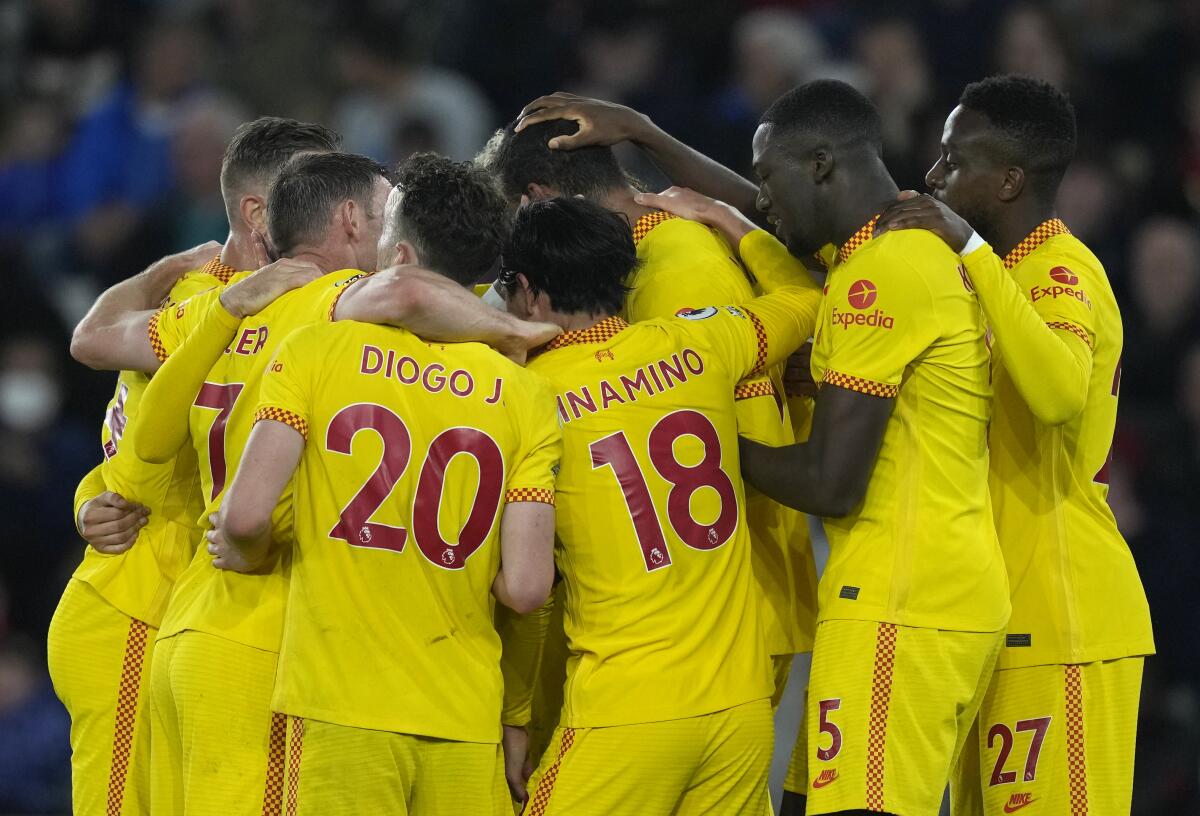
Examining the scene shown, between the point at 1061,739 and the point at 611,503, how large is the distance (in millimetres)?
1371

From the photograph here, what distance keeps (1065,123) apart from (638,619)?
1837 mm

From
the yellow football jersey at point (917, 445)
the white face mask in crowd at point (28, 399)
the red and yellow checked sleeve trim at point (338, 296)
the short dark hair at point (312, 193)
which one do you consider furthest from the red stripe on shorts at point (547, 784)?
the white face mask in crowd at point (28, 399)

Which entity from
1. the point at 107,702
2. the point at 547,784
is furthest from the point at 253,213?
the point at 547,784

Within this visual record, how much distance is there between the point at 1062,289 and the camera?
13.7ft

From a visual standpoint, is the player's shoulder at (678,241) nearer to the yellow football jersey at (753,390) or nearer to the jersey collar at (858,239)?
the yellow football jersey at (753,390)

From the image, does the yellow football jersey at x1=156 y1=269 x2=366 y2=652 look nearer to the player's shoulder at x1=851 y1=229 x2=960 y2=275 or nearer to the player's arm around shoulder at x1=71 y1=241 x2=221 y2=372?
the player's arm around shoulder at x1=71 y1=241 x2=221 y2=372

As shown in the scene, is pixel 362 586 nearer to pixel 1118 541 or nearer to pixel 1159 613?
pixel 1118 541

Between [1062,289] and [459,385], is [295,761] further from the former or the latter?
[1062,289]

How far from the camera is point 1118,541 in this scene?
4.35 m

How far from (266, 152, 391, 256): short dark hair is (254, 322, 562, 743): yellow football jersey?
0.53m

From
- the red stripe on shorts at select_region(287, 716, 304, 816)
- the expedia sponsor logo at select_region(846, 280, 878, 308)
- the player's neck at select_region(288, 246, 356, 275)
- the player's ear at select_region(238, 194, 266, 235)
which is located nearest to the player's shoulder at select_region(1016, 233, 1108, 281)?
the expedia sponsor logo at select_region(846, 280, 878, 308)

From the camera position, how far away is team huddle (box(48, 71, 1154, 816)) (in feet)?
12.0

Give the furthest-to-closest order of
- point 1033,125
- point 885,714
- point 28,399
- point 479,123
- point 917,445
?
point 479,123 < point 28,399 < point 1033,125 < point 917,445 < point 885,714

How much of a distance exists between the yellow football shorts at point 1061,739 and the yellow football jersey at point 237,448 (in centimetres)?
194
